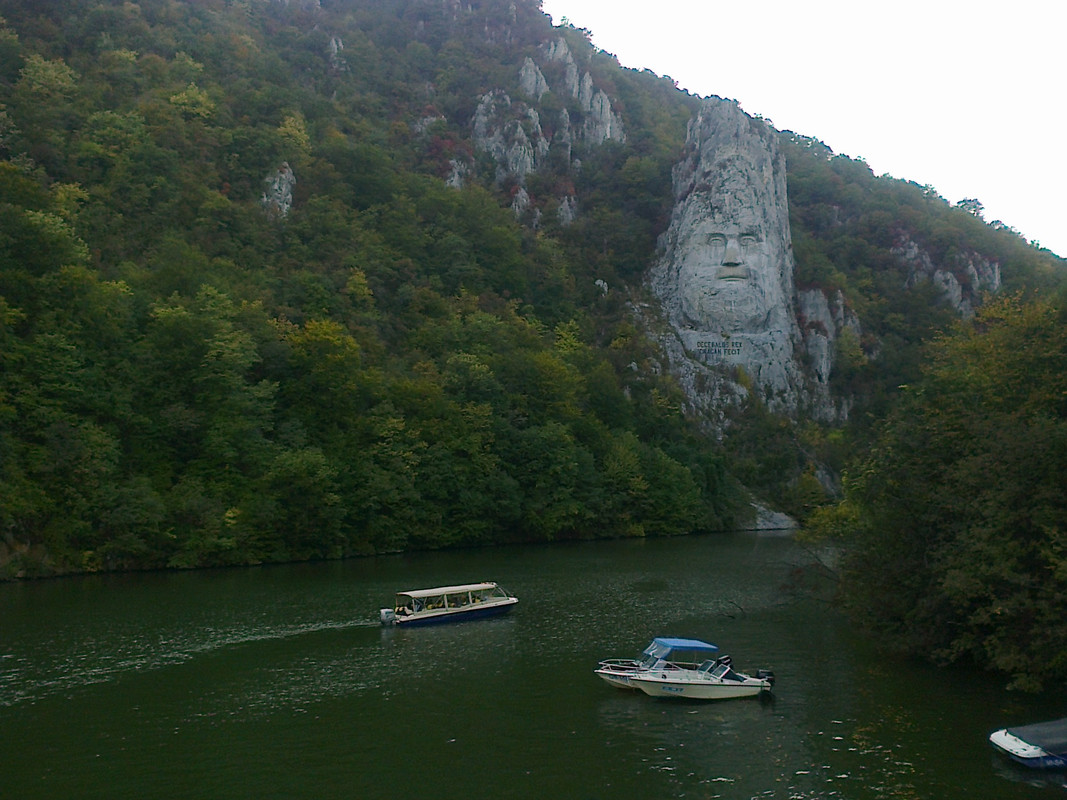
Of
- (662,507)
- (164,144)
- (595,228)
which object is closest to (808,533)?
(662,507)

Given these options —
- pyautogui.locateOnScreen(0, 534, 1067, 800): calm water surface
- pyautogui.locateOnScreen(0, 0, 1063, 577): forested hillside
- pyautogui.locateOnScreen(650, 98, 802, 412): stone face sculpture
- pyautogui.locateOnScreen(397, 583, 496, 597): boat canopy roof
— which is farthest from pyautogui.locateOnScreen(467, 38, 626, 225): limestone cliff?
pyautogui.locateOnScreen(0, 534, 1067, 800): calm water surface

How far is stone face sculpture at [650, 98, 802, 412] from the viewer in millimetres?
113438

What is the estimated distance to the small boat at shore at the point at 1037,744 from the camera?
18719 mm

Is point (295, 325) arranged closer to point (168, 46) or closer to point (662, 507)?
point (662, 507)

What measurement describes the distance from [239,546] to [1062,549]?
45526mm

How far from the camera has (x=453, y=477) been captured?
68938mm

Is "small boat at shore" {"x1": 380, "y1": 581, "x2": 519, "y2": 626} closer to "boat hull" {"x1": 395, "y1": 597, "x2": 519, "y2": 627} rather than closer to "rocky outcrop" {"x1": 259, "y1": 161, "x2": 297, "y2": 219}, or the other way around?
"boat hull" {"x1": 395, "y1": 597, "x2": 519, "y2": 627}

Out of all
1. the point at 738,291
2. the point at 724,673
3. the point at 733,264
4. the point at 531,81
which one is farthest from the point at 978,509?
the point at 531,81

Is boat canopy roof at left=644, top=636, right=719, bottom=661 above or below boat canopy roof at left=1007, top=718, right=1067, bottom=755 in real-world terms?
above

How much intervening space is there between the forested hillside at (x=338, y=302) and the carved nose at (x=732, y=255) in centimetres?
1255

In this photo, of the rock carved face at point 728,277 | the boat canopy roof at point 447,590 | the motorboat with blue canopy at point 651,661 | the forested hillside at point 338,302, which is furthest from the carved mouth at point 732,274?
the motorboat with blue canopy at point 651,661

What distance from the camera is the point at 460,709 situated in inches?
939

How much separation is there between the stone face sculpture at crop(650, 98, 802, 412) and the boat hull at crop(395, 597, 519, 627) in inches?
3058

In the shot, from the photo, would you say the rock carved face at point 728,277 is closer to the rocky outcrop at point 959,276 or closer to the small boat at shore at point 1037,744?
the rocky outcrop at point 959,276
